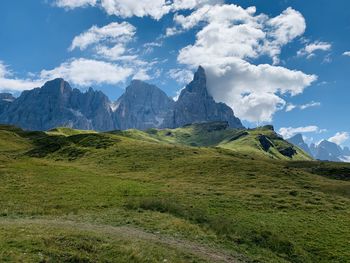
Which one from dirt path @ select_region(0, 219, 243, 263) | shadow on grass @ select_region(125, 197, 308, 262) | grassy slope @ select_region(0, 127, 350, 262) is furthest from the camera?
shadow on grass @ select_region(125, 197, 308, 262)

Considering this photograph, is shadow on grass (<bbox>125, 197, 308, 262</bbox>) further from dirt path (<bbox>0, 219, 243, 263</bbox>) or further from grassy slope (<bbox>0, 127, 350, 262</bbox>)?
dirt path (<bbox>0, 219, 243, 263</bbox>)

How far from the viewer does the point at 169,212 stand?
4456cm

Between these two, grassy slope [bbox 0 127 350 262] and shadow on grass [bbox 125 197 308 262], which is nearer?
grassy slope [bbox 0 127 350 262]

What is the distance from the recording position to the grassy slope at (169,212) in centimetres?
2780

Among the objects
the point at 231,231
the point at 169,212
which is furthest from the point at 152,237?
the point at 169,212

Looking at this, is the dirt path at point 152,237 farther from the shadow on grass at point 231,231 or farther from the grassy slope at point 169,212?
the shadow on grass at point 231,231

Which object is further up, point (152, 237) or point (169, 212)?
point (169, 212)

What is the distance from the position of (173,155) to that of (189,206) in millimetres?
48623

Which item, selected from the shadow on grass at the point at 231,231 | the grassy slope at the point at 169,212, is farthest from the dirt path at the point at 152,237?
the shadow on grass at the point at 231,231

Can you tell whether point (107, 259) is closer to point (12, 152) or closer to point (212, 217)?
point (212, 217)

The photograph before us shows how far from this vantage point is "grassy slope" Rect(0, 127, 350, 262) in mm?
27798

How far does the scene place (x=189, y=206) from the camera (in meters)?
48.8

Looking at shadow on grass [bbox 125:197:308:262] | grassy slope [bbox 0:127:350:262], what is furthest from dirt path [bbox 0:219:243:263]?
shadow on grass [bbox 125:197:308:262]

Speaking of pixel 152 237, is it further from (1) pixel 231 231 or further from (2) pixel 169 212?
(2) pixel 169 212
